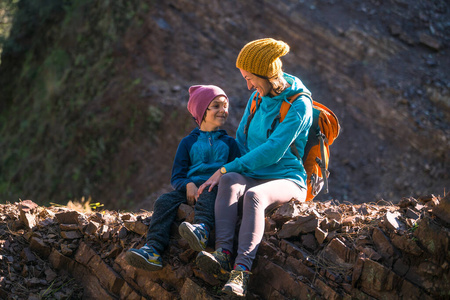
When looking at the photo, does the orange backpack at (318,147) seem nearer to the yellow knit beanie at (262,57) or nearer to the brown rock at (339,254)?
the yellow knit beanie at (262,57)

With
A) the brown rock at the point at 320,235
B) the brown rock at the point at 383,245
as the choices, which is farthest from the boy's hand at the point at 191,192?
the brown rock at the point at 383,245

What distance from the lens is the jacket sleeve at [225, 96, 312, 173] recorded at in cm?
369

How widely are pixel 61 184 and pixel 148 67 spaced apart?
3.45 metres

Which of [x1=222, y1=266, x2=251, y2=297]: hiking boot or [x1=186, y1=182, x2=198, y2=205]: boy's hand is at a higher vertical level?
[x1=186, y1=182, x2=198, y2=205]: boy's hand

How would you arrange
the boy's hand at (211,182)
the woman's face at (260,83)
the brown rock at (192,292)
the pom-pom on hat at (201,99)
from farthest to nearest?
the pom-pom on hat at (201,99), the woman's face at (260,83), the boy's hand at (211,182), the brown rock at (192,292)

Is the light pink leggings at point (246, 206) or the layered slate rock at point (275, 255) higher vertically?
the light pink leggings at point (246, 206)

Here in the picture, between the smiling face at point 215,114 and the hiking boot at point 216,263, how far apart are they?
123 centimetres

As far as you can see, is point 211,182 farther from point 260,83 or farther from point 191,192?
point 260,83

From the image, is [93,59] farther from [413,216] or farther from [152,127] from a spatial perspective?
[413,216]

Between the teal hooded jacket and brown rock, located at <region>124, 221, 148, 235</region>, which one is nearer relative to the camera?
the teal hooded jacket

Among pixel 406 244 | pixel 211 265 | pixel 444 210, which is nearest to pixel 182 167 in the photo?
pixel 211 265

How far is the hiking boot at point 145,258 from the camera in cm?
352

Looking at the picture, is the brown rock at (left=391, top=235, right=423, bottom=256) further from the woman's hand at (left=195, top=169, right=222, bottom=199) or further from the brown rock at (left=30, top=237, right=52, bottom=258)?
the brown rock at (left=30, top=237, right=52, bottom=258)

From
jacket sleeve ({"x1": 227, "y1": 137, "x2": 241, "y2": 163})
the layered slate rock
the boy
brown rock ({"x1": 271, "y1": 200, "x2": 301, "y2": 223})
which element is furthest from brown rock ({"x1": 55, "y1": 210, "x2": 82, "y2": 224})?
brown rock ({"x1": 271, "y1": 200, "x2": 301, "y2": 223})
